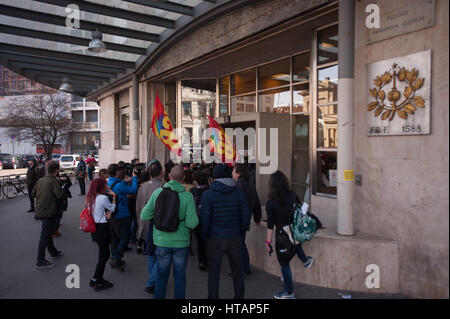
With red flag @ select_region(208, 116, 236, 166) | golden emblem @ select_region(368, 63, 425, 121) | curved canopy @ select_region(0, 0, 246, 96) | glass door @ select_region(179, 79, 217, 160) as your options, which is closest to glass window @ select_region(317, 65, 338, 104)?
golden emblem @ select_region(368, 63, 425, 121)

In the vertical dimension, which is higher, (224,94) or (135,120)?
(224,94)

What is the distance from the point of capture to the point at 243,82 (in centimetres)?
1100

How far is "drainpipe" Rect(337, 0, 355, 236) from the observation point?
5.09 metres

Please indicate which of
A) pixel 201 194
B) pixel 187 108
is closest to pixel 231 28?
pixel 201 194

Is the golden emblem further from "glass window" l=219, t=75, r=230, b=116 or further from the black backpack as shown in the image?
"glass window" l=219, t=75, r=230, b=116

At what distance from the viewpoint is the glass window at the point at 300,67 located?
28.6 feet

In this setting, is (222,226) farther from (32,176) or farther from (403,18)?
(32,176)

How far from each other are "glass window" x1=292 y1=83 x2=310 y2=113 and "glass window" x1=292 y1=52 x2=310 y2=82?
20cm

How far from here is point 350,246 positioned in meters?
4.73

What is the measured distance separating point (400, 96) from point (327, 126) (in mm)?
2423
